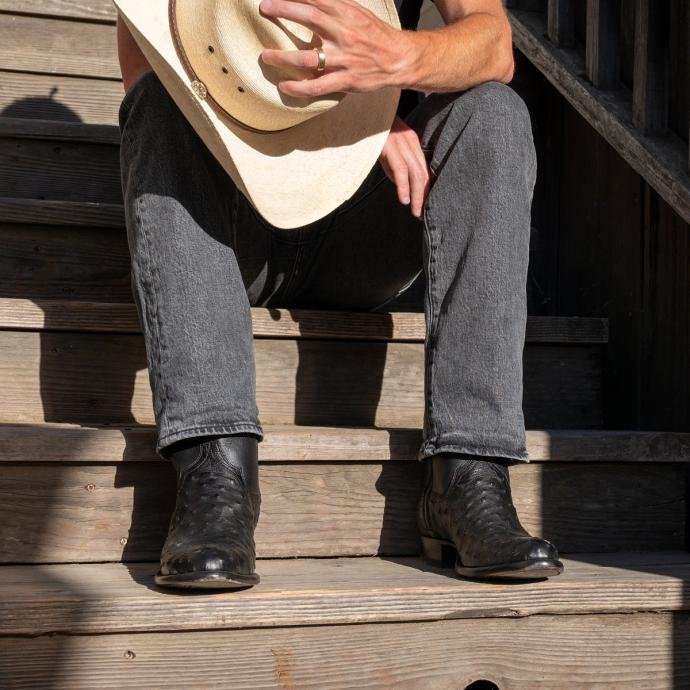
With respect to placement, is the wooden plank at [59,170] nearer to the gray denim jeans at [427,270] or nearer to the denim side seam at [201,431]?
the gray denim jeans at [427,270]

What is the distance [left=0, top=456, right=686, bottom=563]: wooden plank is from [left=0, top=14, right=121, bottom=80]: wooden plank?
153 cm

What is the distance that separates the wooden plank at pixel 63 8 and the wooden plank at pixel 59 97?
18cm

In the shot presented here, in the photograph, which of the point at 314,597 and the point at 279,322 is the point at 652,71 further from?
the point at 314,597

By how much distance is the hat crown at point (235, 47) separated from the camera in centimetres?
119

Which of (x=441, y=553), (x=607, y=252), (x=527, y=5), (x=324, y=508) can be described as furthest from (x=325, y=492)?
(x=527, y=5)

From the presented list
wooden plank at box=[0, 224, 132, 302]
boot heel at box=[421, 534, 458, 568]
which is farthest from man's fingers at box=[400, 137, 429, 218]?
wooden plank at box=[0, 224, 132, 302]

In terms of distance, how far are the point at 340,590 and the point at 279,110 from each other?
598 millimetres

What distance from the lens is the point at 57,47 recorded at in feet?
8.25

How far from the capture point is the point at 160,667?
3.53 feet

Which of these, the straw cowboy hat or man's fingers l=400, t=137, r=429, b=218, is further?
man's fingers l=400, t=137, r=429, b=218

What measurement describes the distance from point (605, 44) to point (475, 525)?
3.36 feet

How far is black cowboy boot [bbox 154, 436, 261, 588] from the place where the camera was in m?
1.09

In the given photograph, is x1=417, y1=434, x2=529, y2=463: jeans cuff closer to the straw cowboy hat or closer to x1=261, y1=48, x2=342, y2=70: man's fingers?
the straw cowboy hat

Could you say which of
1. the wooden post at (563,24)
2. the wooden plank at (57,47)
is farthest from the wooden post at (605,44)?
the wooden plank at (57,47)
